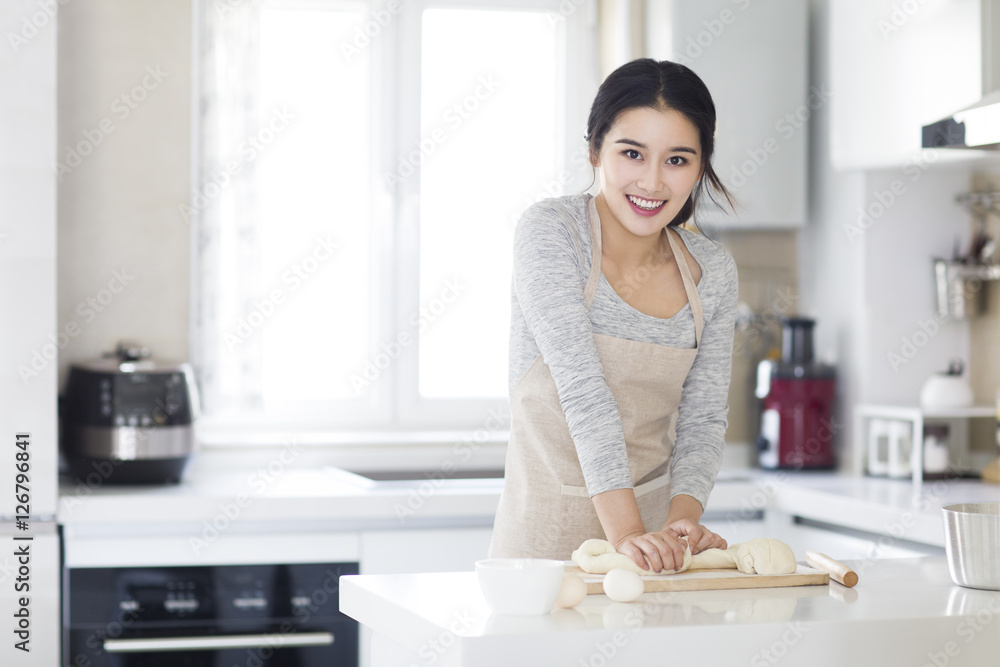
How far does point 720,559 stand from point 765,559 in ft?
0.18

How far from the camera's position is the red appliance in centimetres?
279

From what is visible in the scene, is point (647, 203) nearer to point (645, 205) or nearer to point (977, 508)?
point (645, 205)

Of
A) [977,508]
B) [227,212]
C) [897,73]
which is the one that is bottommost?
[977,508]

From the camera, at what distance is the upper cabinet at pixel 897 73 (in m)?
2.30

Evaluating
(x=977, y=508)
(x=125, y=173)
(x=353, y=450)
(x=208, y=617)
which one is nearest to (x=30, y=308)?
(x=125, y=173)

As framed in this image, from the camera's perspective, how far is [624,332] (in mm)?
1523

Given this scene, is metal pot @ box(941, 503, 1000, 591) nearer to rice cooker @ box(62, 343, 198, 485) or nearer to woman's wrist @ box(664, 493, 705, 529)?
woman's wrist @ box(664, 493, 705, 529)

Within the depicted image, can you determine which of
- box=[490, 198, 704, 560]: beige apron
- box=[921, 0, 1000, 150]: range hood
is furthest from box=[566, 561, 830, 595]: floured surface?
box=[921, 0, 1000, 150]: range hood

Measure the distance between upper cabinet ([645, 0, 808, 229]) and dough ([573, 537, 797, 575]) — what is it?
170cm

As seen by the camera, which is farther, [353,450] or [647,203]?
[353,450]

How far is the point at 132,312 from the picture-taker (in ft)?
8.86

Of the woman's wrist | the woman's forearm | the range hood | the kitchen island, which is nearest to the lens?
the kitchen island

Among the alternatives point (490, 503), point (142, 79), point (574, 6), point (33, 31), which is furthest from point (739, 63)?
point (33, 31)

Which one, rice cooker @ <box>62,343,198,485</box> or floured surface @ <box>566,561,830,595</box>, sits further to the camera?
rice cooker @ <box>62,343,198,485</box>
